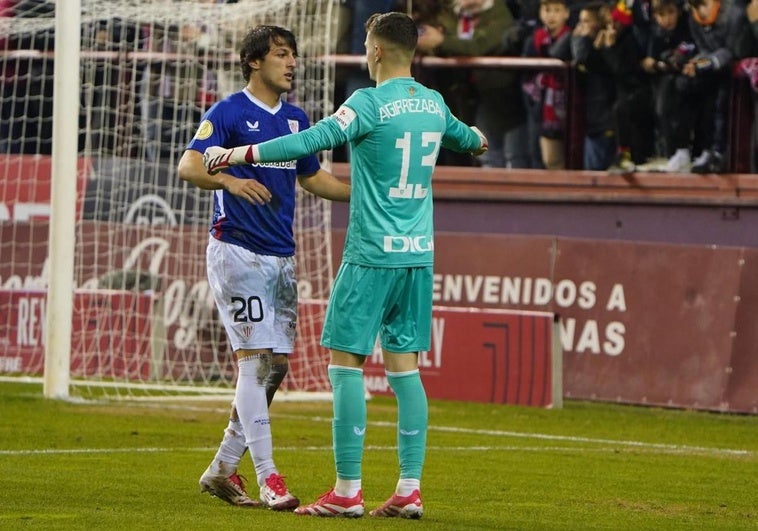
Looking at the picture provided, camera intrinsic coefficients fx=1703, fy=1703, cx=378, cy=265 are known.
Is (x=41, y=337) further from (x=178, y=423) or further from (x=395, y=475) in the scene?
(x=395, y=475)

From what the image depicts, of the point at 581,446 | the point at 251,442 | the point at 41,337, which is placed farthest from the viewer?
the point at 41,337

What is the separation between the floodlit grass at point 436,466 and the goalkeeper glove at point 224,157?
1.42 meters

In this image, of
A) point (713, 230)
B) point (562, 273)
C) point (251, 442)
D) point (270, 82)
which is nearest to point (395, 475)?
point (251, 442)

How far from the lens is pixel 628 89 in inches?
622

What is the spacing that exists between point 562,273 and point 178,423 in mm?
4423

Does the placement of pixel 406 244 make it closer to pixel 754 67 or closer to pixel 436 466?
pixel 436 466

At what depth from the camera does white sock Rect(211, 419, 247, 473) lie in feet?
24.8

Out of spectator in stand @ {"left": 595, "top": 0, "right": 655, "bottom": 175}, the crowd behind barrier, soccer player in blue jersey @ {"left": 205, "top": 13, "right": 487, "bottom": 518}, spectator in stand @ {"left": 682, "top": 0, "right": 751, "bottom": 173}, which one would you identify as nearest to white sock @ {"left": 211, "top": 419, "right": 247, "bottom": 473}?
soccer player in blue jersey @ {"left": 205, "top": 13, "right": 487, "bottom": 518}

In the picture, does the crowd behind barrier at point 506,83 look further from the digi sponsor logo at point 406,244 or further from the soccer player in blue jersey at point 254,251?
the digi sponsor logo at point 406,244

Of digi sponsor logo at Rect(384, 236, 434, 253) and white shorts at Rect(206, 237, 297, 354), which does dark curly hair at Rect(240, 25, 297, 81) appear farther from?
digi sponsor logo at Rect(384, 236, 434, 253)

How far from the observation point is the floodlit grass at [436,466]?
7160mm

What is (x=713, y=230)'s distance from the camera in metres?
15.3

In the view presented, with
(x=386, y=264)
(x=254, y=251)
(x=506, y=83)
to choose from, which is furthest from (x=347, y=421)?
(x=506, y=83)

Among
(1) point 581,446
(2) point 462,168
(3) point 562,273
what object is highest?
(2) point 462,168
